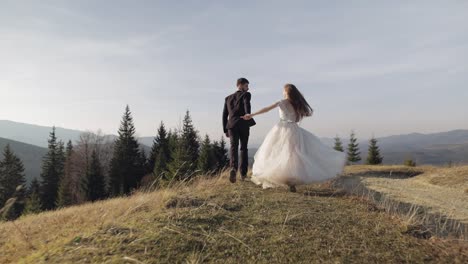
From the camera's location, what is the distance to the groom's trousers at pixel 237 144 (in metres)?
8.40

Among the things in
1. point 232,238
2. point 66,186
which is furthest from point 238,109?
point 66,186

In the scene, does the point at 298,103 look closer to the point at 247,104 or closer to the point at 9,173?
the point at 247,104

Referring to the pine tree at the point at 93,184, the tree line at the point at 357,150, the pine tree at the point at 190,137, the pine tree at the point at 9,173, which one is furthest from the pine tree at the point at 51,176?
the tree line at the point at 357,150

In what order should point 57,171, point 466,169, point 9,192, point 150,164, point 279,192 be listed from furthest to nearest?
1. point 57,171
2. point 150,164
3. point 9,192
4. point 466,169
5. point 279,192

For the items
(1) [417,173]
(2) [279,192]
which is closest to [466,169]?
(1) [417,173]

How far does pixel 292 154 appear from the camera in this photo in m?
7.00

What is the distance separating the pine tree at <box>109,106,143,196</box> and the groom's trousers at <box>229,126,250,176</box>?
39.0 meters

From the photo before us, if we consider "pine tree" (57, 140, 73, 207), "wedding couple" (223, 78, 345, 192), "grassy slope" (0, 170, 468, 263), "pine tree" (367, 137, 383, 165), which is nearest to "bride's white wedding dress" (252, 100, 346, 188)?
"wedding couple" (223, 78, 345, 192)

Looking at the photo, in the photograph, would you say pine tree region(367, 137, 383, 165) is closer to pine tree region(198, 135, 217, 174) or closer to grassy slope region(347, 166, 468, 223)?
pine tree region(198, 135, 217, 174)

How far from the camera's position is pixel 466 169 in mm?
11805

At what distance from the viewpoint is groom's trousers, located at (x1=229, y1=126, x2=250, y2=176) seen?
8.40 meters

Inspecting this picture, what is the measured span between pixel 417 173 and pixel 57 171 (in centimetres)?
5488

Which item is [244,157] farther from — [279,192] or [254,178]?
[279,192]

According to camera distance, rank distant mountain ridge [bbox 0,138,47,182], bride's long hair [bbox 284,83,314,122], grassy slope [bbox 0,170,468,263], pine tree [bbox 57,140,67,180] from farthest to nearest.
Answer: distant mountain ridge [bbox 0,138,47,182] → pine tree [bbox 57,140,67,180] → bride's long hair [bbox 284,83,314,122] → grassy slope [bbox 0,170,468,263]
